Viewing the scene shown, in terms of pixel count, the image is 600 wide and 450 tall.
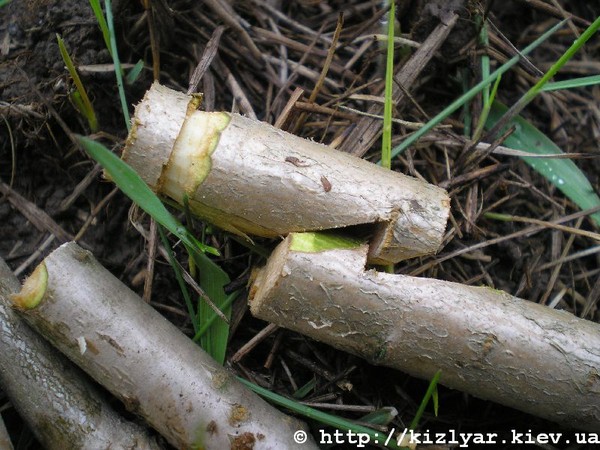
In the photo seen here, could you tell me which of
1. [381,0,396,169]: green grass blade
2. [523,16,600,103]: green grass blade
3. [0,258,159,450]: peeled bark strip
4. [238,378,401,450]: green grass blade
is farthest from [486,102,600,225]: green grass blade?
[0,258,159,450]: peeled bark strip

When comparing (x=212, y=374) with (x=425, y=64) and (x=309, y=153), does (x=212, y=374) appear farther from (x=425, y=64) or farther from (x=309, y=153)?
(x=425, y=64)

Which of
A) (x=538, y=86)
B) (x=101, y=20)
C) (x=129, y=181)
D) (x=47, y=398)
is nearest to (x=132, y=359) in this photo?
(x=47, y=398)

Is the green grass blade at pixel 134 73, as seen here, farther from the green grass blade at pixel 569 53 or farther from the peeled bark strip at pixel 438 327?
the green grass blade at pixel 569 53

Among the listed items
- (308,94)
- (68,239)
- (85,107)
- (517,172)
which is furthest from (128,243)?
(517,172)

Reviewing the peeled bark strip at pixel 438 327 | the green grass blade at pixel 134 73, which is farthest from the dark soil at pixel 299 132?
the peeled bark strip at pixel 438 327

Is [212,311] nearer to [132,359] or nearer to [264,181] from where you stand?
[132,359]

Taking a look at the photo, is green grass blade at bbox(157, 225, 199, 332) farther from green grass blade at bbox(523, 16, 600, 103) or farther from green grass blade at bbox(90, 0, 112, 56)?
green grass blade at bbox(523, 16, 600, 103)
